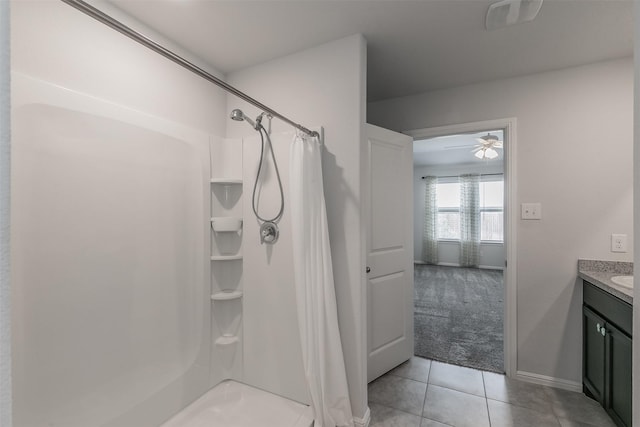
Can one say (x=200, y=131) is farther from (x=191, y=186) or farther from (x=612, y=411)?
(x=612, y=411)

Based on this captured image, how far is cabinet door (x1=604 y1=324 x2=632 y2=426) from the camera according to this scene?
152 cm

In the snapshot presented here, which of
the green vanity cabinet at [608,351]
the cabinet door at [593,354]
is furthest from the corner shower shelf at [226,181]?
the cabinet door at [593,354]

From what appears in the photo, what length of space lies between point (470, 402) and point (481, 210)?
5.40 metres

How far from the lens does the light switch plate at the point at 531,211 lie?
224cm

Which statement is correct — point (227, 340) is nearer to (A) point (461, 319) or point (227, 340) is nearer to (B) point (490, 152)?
(A) point (461, 319)

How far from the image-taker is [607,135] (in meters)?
2.07

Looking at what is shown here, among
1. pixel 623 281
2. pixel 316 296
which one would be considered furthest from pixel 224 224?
pixel 623 281

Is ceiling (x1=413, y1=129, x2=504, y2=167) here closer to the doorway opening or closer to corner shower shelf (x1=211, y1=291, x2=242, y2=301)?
the doorway opening

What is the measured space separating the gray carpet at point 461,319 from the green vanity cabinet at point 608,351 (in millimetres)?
637

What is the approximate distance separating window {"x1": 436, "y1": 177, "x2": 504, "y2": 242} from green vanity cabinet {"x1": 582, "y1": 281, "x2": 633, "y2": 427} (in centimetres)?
462

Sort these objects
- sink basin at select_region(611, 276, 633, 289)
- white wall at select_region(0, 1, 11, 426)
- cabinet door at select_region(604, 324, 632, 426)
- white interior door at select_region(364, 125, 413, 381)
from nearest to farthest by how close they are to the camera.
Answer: white wall at select_region(0, 1, 11, 426) → cabinet door at select_region(604, 324, 632, 426) → sink basin at select_region(611, 276, 633, 289) → white interior door at select_region(364, 125, 413, 381)

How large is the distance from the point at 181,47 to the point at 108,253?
1425 millimetres

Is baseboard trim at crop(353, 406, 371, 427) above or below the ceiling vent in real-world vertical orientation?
below

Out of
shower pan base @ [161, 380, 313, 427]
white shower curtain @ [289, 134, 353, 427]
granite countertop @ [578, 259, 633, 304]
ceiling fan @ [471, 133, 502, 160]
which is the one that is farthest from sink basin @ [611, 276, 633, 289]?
shower pan base @ [161, 380, 313, 427]
